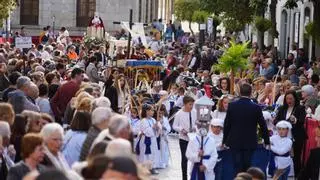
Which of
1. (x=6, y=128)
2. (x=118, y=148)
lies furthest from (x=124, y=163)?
(x=6, y=128)

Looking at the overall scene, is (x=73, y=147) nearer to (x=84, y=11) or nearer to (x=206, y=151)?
(x=206, y=151)

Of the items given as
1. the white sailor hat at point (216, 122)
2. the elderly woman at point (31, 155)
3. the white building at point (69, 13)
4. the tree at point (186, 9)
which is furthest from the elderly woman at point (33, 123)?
the tree at point (186, 9)

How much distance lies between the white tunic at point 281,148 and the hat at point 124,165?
9.73 m

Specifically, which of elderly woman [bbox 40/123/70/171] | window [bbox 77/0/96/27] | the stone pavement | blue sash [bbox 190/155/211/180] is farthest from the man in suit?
window [bbox 77/0/96/27]

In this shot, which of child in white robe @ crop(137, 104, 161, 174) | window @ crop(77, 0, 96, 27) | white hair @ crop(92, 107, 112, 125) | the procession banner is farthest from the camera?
window @ crop(77, 0, 96, 27)

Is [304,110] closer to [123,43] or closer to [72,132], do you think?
[72,132]

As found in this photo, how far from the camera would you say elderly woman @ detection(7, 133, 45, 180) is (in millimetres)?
10062

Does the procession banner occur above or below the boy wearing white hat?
above

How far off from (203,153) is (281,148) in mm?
1929

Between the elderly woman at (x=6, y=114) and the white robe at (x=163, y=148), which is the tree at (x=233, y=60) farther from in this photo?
the elderly woman at (x=6, y=114)

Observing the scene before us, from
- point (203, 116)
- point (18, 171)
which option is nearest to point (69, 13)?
point (203, 116)

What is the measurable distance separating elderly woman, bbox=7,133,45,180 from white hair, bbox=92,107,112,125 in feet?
4.50

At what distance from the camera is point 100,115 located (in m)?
11.6

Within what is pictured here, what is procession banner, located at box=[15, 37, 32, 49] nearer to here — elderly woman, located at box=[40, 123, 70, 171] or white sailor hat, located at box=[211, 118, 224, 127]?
white sailor hat, located at box=[211, 118, 224, 127]
